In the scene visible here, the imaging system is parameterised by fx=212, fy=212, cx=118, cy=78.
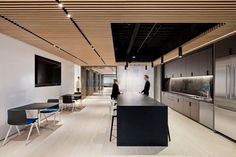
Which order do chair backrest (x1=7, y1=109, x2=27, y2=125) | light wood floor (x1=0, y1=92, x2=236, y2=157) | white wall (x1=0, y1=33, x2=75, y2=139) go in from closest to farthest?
light wood floor (x1=0, y1=92, x2=236, y2=157), chair backrest (x1=7, y1=109, x2=27, y2=125), white wall (x1=0, y1=33, x2=75, y2=139)

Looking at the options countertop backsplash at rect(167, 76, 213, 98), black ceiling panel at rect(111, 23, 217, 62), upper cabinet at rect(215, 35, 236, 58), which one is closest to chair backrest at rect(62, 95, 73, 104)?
black ceiling panel at rect(111, 23, 217, 62)

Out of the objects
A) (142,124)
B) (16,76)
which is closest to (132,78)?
(16,76)

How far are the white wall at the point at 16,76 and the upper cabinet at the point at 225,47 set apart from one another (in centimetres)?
567

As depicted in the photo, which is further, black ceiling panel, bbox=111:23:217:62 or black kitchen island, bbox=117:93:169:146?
black ceiling panel, bbox=111:23:217:62

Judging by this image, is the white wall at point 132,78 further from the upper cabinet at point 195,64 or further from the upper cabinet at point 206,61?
the upper cabinet at point 206,61

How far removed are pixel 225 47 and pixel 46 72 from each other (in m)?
6.23

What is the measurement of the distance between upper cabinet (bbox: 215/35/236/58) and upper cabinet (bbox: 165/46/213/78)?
561 millimetres

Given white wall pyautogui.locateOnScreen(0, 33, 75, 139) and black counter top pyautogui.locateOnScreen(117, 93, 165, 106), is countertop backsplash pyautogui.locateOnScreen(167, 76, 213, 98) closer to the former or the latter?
black counter top pyautogui.locateOnScreen(117, 93, 165, 106)

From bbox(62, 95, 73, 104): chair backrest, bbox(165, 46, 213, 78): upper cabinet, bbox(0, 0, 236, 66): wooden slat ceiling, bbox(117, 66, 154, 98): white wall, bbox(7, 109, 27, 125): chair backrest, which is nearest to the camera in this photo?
bbox(0, 0, 236, 66): wooden slat ceiling

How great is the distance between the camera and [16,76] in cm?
596

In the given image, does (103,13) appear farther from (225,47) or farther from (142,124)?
(225,47)

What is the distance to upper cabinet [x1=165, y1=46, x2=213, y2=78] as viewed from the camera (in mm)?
6672

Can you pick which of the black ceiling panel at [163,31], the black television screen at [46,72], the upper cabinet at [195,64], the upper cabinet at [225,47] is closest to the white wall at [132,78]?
the upper cabinet at [195,64]

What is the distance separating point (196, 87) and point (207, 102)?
2.24m
